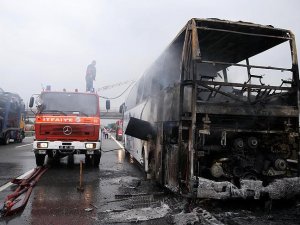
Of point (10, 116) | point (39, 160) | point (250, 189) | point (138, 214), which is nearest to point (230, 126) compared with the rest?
point (250, 189)

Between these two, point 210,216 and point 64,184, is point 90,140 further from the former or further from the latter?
point 210,216

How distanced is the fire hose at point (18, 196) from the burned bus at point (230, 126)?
267 centimetres

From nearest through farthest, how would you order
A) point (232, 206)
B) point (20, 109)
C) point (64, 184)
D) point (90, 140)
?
point (232, 206), point (64, 184), point (90, 140), point (20, 109)

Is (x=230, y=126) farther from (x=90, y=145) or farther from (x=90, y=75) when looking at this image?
(x=90, y=75)

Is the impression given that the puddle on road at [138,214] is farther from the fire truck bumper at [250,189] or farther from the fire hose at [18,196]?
the fire hose at [18,196]

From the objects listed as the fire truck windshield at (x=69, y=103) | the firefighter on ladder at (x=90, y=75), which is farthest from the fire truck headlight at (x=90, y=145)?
the firefighter on ladder at (x=90, y=75)

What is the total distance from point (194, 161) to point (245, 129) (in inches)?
47.4

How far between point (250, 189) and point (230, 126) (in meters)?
1.16

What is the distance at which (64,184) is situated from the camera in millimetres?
8859

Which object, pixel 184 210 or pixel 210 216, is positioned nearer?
pixel 210 216

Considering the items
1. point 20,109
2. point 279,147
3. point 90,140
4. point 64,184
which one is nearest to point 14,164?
point 90,140

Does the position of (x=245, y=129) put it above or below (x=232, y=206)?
above

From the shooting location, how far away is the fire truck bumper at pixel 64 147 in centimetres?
1122

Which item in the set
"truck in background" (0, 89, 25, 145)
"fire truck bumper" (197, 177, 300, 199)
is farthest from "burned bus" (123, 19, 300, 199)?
"truck in background" (0, 89, 25, 145)
